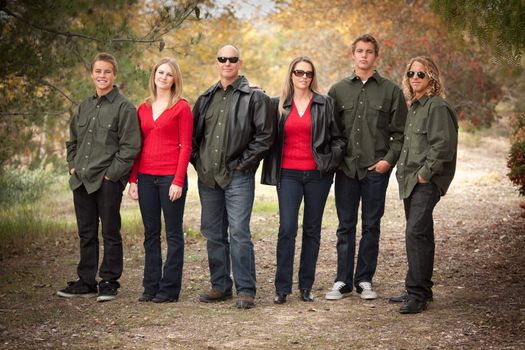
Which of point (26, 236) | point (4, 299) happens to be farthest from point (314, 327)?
point (26, 236)

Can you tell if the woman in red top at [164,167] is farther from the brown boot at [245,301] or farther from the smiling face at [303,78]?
the smiling face at [303,78]

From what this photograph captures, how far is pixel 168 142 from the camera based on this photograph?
21.0ft

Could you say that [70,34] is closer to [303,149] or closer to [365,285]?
[303,149]

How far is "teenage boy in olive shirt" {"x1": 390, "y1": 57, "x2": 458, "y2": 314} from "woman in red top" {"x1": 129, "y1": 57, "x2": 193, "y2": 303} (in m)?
1.80

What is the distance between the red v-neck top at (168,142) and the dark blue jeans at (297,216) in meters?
0.83

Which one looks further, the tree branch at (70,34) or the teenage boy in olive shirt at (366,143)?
the tree branch at (70,34)

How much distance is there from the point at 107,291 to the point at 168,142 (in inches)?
56.0

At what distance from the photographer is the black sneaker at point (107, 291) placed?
262 inches

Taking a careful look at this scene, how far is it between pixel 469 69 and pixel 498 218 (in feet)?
44.8

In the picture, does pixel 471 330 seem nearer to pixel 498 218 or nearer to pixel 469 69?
pixel 498 218

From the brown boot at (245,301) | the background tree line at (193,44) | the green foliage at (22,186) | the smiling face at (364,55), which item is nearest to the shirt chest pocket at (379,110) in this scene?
the smiling face at (364,55)

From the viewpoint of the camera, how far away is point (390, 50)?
79.3ft

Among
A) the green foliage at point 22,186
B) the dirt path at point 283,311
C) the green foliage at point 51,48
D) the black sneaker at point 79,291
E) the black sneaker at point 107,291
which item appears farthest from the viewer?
the green foliage at point 22,186

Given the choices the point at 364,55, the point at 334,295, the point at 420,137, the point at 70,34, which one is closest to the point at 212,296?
the point at 334,295
